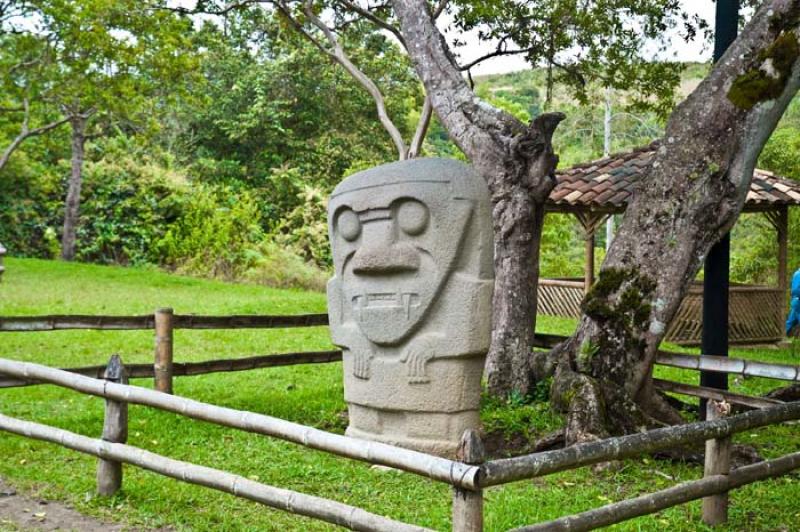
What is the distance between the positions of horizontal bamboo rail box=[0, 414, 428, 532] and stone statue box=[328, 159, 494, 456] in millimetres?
2083

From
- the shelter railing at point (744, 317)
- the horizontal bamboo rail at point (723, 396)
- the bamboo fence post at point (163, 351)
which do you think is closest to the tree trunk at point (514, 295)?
the horizontal bamboo rail at point (723, 396)

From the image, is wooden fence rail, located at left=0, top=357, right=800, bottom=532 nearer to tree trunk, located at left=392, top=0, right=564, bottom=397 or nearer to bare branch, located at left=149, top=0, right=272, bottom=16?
tree trunk, located at left=392, top=0, right=564, bottom=397

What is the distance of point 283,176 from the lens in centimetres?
2641

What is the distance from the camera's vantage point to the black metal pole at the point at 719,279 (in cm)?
765

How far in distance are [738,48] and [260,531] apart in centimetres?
564

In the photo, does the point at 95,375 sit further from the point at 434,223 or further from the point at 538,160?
the point at 538,160

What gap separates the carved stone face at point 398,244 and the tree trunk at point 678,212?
5.60ft

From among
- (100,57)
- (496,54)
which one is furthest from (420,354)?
(100,57)

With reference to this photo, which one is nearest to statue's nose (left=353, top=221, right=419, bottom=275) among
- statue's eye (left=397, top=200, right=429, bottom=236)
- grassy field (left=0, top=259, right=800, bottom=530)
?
statue's eye (left=397, top=200, right=429, bottom=236)

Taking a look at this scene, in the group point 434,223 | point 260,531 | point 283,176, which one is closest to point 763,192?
point 434,223

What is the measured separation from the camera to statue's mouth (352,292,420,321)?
6.87 metres

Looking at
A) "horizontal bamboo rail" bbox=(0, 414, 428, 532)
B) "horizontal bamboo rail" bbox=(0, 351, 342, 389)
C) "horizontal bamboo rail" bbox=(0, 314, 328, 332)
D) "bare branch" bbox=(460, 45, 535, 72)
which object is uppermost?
"bare branch" bbox=(460, 45, 535, 72)

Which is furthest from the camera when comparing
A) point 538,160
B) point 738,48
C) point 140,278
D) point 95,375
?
point 140,278

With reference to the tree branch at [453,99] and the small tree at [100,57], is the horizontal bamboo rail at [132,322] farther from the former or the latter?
the small tree at [100,57]
